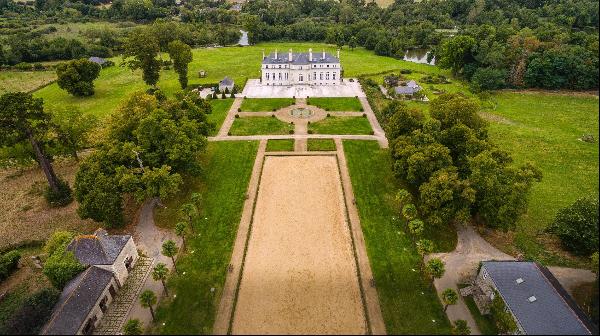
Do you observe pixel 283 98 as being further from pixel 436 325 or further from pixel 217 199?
pixel 436 325

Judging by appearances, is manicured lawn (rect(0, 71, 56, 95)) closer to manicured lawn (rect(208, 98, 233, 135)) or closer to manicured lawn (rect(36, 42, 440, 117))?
manicured lawn (rect(36, 42, 440, 117))

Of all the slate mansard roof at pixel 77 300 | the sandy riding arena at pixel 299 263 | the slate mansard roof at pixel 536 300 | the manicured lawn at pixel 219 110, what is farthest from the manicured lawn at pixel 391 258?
the manicured lawn at pixel 219 110

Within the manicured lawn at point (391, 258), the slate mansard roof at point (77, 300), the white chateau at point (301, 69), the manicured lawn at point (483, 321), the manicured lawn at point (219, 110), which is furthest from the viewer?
the white chateau at point (301, 69)

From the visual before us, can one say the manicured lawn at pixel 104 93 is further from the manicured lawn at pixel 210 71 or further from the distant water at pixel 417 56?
the distant water at pixel 417 56

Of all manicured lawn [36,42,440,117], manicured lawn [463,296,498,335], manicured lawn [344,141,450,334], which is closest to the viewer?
manicured lawn [463,296,498,335]

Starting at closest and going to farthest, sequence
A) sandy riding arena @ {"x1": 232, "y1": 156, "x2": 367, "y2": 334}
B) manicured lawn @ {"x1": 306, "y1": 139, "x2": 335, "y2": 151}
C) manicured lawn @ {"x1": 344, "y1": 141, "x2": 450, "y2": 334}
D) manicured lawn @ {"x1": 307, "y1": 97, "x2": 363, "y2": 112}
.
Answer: sandy riding arena @ {"x1": 232, "y1": 156, "x2": 367, "y2": 334}
manicured lawn @ {"x1": 344, "y1": 141, "x2": 450, "y2": 334}
manicured lawn @ {"x1": 306, "y1": 139, "x2": 335, "y2": 151}
manicured lawn @ {"x1": 307, "y1": 97, "x2": 363, "y2": 112}

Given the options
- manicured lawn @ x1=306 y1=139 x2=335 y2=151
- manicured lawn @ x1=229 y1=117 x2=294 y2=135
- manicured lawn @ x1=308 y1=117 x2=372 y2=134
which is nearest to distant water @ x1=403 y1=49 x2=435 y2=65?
manicured lawn @ x1=308 y1=117 x2=372 y2=134
